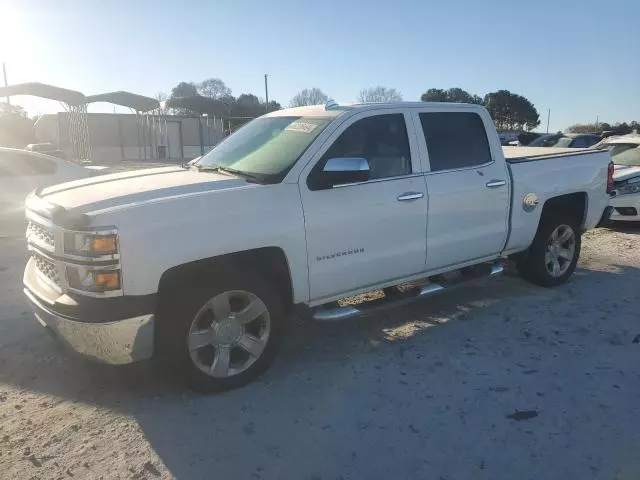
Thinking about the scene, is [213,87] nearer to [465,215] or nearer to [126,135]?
[126,135]

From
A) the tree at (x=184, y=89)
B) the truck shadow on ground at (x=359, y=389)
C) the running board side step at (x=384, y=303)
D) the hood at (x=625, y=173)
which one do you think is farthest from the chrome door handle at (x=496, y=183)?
the tree at (x=184, y=89)

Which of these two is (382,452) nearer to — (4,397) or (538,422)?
(538,422)

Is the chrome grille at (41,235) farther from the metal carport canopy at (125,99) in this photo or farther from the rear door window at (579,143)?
the metal carport canopy at (125,99)

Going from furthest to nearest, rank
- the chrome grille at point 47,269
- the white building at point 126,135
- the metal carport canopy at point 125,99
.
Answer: the white building at point 126,135 < the metal carport canopy at point 125,99 < the chrome grille at point 47,269

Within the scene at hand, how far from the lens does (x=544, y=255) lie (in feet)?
18.6

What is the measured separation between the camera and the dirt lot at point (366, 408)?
292cm

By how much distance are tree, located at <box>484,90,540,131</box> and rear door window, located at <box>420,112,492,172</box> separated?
63.4m

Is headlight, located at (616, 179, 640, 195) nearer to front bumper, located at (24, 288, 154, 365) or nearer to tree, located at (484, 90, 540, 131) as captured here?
front bumper, located at (24, 288, 154, 365)

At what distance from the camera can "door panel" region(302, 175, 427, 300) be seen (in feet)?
12.7

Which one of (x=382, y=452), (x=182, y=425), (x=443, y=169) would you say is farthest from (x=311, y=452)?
(x=443, y=169)

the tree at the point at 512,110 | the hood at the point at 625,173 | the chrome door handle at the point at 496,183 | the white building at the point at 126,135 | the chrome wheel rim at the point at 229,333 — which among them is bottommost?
the chrome wheel rim at the point at 229,333

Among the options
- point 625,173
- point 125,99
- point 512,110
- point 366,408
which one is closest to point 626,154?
point 625,173

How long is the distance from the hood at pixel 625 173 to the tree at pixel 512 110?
5792cm

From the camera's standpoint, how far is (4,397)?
365cm
